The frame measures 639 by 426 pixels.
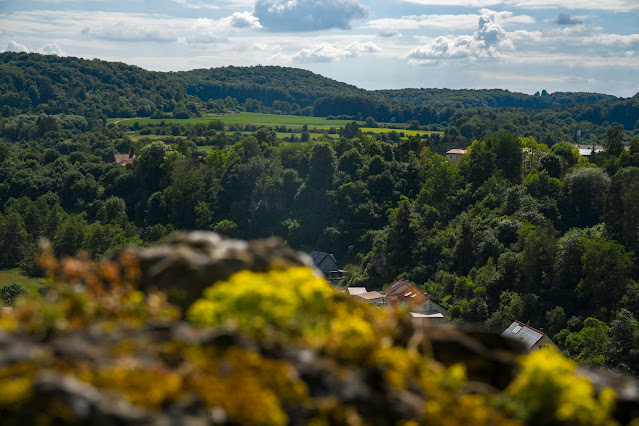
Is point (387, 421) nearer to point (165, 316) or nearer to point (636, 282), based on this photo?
point (165, 316)

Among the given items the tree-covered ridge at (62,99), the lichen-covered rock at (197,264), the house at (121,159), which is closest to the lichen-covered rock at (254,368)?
the lichen-covered rock at (197,264)

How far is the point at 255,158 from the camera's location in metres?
96.6

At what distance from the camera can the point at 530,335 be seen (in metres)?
47.3

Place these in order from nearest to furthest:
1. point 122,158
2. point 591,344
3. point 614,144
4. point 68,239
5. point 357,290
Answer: point 591,344
point 357,290
point 614,144
point 68,239
point 122,158

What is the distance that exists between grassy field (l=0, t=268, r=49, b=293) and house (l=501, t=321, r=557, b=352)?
4250cm

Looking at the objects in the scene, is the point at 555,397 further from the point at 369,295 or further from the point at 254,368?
the point at 369,295

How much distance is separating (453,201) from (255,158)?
31.6 m

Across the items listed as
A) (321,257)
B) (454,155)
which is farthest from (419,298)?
(454,155)

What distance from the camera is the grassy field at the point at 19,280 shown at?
69.2 m

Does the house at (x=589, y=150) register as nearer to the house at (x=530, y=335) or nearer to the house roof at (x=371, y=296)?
the house roof at (x=371, y=296)

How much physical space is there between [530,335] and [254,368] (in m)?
43.5

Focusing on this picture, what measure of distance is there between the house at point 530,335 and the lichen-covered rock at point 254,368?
124 ft

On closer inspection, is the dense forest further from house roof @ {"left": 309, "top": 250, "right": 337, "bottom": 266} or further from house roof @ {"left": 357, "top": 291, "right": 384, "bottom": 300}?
house roof @ {"left": 357, "top": 291, "right": 384, "bottom": 300}

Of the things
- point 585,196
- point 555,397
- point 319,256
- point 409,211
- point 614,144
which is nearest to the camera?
point 555,397
